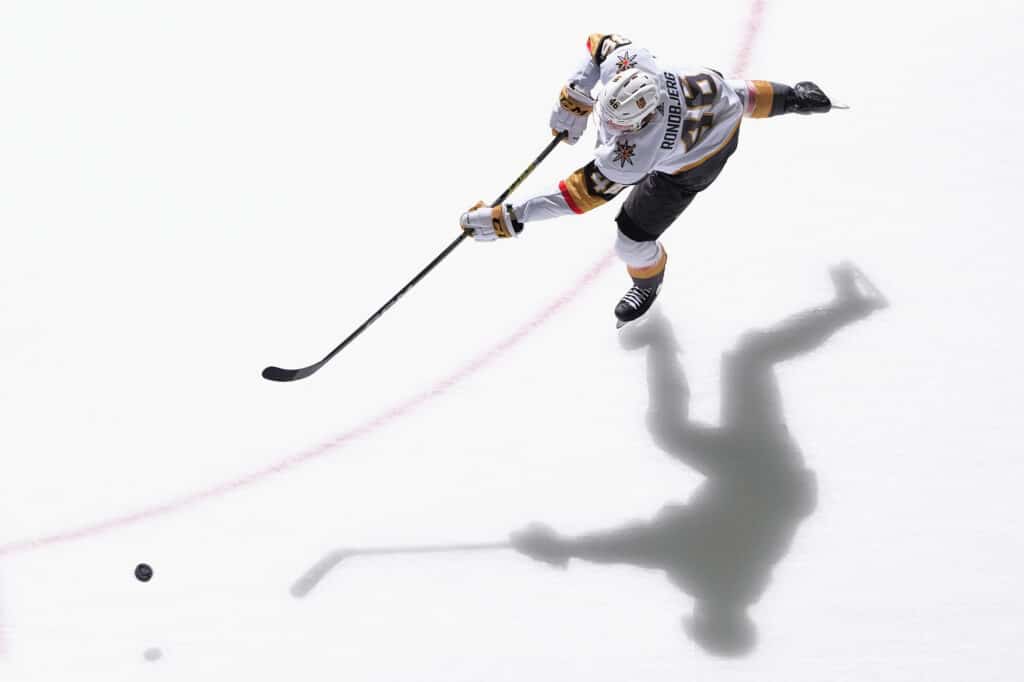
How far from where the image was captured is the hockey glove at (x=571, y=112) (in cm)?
444

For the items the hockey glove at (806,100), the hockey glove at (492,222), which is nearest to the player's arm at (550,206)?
the hockey glove at (492,222)

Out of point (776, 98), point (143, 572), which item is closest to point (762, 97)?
point (776, 98)

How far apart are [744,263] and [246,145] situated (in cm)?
258

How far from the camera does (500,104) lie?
18.4 feet

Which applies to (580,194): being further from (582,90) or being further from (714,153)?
(582,90)

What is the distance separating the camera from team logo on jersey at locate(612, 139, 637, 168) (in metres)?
3.81

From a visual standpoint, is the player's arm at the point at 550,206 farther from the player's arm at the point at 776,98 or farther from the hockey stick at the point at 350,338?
the player's arm at the point at 776,98

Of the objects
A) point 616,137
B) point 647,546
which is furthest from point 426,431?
point 616,137

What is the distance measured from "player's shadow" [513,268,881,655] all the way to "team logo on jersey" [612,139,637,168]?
3.42 feet

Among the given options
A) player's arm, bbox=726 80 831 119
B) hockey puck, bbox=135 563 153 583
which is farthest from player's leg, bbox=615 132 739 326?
hockey puck, bbox=135 563 153 583

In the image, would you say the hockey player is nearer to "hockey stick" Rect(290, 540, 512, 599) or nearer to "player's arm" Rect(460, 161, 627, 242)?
"player's arm" Rect(460, 161, 627, 242)

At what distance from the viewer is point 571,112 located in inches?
178

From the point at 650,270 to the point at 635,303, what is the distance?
189 millimetres

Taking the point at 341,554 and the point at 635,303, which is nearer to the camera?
the point at 341,554
